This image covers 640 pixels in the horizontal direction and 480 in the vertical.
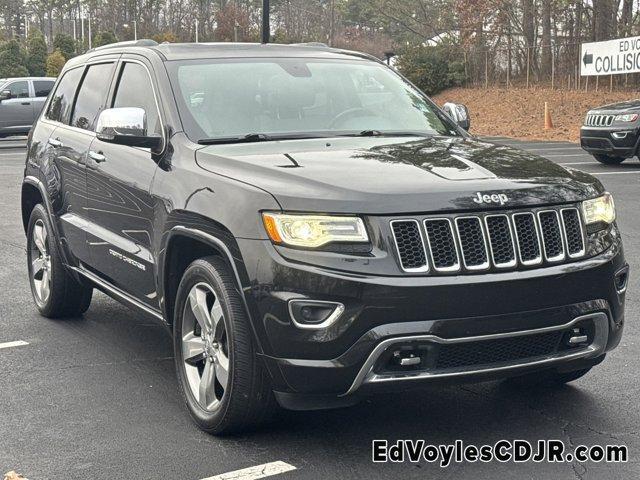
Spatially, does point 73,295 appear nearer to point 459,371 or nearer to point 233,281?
point 233,281

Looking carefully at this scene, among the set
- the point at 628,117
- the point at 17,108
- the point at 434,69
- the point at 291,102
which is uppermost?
the point at 434,69

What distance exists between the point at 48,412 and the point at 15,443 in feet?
1.50

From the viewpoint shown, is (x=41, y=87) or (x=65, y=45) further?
(x=65, y=45)

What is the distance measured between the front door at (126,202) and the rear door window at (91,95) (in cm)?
22

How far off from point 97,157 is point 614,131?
1370cm

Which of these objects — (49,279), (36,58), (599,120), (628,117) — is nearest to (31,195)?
(49,279)

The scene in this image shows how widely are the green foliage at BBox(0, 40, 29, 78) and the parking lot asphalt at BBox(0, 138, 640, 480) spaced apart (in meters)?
54.3

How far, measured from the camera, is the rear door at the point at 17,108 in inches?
1121

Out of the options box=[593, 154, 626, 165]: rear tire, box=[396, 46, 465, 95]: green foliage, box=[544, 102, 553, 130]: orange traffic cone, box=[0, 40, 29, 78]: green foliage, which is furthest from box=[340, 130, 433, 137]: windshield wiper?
box=[0, 40, 29, 78]: green foliage

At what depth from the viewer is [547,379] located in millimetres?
5352

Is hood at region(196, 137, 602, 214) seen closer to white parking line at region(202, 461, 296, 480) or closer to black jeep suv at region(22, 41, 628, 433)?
black jeep suv at region(22, 41, 628, 433)

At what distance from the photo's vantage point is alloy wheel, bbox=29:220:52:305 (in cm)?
711

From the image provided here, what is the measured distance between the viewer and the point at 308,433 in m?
4.71

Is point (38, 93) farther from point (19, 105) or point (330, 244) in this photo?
point (330, 244)
